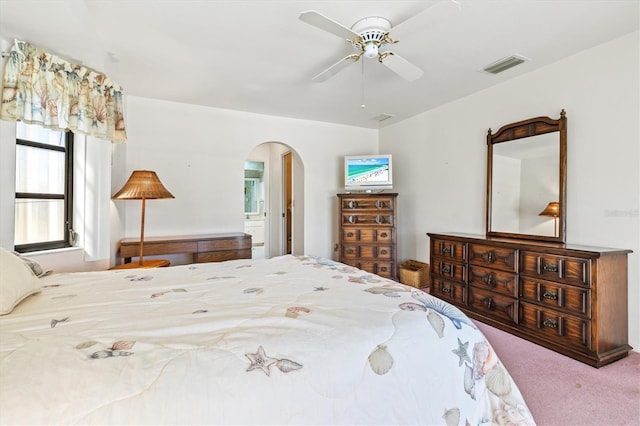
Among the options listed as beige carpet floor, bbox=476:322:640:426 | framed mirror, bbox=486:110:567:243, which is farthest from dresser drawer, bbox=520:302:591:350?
framed mirror, bbox=486:110:567:243

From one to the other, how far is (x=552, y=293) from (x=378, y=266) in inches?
83.5

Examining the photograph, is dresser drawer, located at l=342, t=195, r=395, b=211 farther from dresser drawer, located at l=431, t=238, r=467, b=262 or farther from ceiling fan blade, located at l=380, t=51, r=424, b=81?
ceiling fan blade, located at l=380, t=51, r=424, b=81

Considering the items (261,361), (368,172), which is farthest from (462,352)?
(368,172)

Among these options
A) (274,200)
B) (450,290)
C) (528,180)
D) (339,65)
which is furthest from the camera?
(274,200)

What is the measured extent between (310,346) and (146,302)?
2.49 ft

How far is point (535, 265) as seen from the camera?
2568 millimetres

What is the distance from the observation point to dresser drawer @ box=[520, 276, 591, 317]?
7.35 ft

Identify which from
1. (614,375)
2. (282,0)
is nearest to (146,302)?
(282,0)

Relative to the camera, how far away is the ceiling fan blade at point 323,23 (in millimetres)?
1750

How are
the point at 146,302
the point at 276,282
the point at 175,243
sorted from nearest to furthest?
the point at 146,302 < the point at 276,282 < the point at 175,243

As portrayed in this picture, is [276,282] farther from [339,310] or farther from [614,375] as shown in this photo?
[614,375]

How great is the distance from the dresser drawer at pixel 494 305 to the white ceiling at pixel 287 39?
2.17m

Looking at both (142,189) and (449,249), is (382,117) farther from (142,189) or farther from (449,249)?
(142,189)

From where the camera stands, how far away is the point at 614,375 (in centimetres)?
206
